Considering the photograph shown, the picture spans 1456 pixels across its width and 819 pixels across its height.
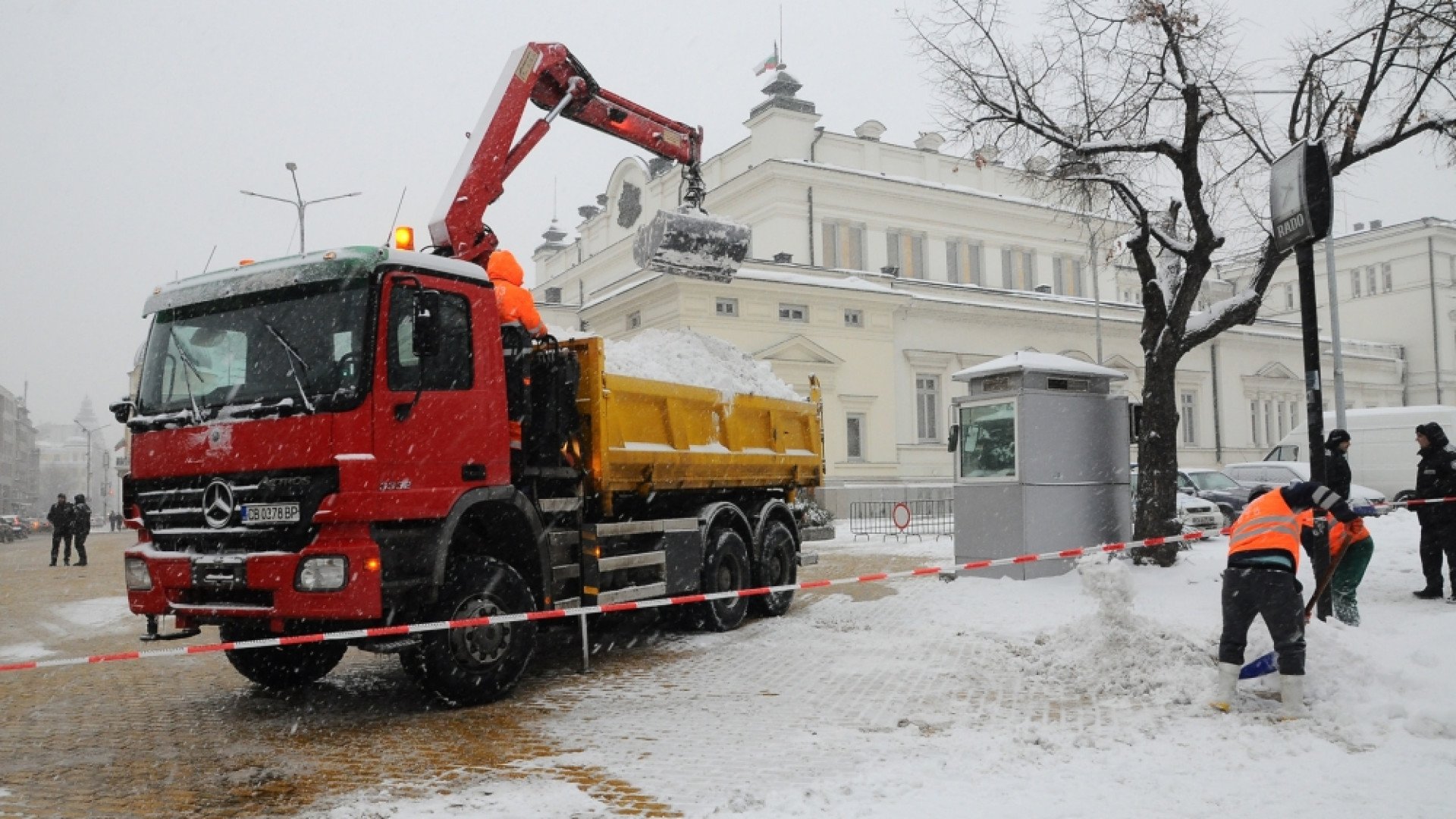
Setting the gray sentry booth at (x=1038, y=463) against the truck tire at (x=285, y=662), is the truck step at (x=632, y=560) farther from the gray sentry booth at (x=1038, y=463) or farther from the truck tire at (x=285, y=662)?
the gray sentry booth at (x=1038, y=463)

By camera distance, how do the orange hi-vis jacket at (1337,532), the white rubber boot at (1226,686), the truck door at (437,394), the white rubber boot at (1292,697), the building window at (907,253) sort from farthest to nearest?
1. the building window at (907,253)
2. the orange hi-vis jacket at (1337,532)
3. the truck door at (437,394)
4. the white rubber boot at (1226,686)
5. the white rubber boot at (1292,697)

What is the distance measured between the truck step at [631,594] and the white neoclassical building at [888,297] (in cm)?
2089

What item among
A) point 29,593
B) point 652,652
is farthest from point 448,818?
point 29,593

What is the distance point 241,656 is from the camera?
8.19 metres

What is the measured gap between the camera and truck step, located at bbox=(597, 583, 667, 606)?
29.2ft

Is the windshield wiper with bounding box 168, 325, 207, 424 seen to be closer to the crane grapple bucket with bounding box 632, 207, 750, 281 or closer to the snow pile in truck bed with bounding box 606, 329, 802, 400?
the snow pile in truck bed with bounding box 606, 329, 802, 400

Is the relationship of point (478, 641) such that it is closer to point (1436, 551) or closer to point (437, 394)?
point (437, 394)

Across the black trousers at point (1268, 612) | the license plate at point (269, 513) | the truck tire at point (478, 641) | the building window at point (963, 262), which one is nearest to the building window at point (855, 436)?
the building window at point (963, 262)

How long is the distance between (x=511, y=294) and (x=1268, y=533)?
5812 mm

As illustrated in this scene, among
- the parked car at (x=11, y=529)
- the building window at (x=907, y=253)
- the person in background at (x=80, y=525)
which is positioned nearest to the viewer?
the person in background at (x=80, y=525)

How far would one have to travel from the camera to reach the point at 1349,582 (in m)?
9.37

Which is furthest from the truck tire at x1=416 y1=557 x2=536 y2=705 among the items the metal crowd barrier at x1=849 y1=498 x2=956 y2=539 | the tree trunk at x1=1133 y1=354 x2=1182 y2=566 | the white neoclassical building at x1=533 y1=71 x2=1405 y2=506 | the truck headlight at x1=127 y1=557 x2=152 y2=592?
the white neoclassical building at x1=533 y1=71 x2=1405 y2=506

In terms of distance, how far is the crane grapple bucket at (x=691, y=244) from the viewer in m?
11.1

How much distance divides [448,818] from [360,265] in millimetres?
3718
